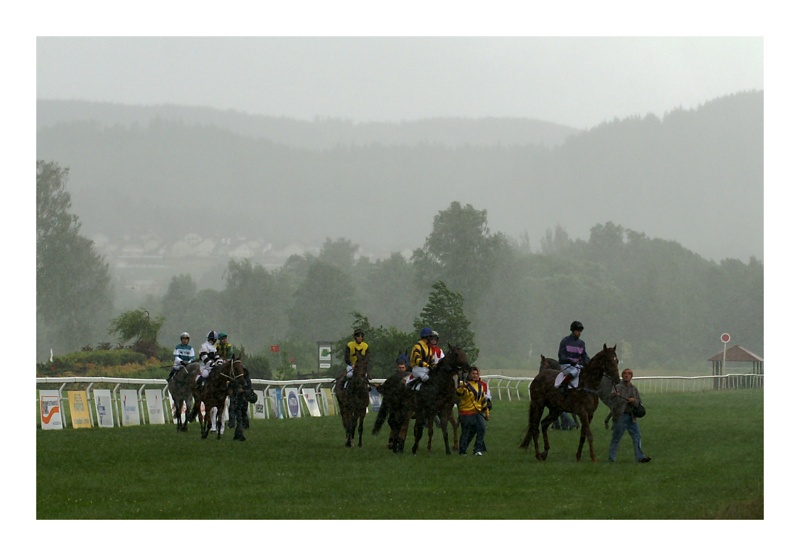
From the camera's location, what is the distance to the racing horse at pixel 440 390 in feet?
60.5

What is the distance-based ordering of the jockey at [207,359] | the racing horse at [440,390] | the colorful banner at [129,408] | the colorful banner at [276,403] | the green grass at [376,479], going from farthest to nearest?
the colorful banner at [276,403], the colorful banner at [129,408], the jockey at [207,359], the racing horse at [440,390], the green grass at [376,479]

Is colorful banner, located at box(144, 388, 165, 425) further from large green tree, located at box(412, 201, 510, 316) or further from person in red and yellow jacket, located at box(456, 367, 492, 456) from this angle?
large green tree, located at box(412, 201, 510, 316)

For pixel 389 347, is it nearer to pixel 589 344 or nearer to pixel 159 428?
pixel 159 428

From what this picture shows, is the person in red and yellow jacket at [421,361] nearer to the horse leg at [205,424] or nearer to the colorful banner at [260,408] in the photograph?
the horse leg at [205,424]

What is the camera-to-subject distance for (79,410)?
83.0 ft

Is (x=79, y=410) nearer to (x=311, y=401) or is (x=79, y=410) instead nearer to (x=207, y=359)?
(x=207, y=359)

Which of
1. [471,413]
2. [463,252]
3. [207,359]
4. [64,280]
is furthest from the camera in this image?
[463,252]

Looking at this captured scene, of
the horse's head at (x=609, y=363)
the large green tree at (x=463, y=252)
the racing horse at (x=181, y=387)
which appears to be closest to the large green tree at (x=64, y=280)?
the large green tree at (x=463, y=252)

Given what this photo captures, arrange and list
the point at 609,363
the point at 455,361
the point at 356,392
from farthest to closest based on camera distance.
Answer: the point at 356,392, the point at 455,361, the point at 609,363

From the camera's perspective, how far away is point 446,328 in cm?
5297

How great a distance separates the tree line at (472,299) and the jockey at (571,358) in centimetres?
10388

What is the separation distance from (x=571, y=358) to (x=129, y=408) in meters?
13.1

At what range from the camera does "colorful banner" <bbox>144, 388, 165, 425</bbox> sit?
91.3 ft

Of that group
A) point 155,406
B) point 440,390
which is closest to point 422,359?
point 440,390
